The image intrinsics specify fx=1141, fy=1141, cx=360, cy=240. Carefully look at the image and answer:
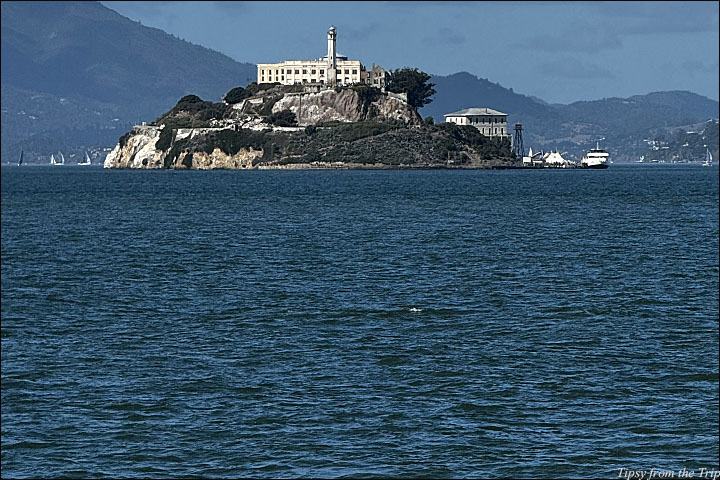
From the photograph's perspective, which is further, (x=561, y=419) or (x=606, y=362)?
(x=606, y=362)

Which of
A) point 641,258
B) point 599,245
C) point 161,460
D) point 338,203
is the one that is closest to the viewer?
point 161,460

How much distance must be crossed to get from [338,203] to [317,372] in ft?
348

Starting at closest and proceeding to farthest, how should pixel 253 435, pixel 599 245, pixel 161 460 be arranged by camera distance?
pixel 161 460, pixel 253 435, pixel 599 245

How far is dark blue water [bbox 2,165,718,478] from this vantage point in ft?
97.2

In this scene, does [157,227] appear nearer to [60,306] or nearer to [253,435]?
[60,306]

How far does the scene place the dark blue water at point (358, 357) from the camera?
29625mm

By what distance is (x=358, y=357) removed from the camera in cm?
4103

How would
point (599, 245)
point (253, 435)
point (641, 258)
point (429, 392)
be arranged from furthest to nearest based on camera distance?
point (599, 245) < point (641, 258) < point (429, 392) < point (253, 435)

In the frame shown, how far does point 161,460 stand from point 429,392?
1013 centimetres

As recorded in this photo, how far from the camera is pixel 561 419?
32562mm

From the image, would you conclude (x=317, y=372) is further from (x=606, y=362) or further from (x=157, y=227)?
(x=157, y=227)

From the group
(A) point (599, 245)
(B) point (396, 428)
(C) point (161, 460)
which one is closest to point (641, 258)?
(A) point (599, 245)

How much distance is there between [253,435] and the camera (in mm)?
30953

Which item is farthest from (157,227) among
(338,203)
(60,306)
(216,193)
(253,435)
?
(253,435)
